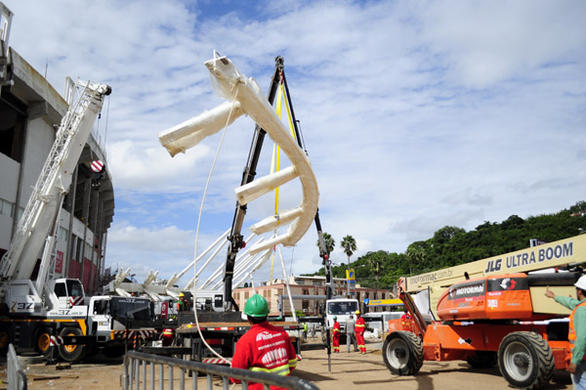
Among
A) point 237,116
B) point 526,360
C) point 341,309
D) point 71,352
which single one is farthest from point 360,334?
point 237,116

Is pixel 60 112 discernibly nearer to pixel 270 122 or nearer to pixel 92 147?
pixel 92 147

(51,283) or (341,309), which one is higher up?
(51,283)

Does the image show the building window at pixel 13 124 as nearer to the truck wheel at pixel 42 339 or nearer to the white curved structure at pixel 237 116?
the truck wheel at pixel 42 339

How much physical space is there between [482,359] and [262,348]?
1088 centimetres

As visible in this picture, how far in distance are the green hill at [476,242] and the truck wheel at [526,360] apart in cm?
5821

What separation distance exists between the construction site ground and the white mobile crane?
186 centimetres

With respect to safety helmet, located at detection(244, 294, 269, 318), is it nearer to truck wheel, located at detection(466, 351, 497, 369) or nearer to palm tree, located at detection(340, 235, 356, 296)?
truck wheel, located at detection(466, 351, 497, 369)

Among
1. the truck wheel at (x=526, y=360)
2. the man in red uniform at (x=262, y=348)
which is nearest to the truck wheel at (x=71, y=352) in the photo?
the truck wheel at (x=526, y=360)

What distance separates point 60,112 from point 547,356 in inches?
1150

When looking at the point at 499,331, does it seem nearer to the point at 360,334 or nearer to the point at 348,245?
the point at 360,334

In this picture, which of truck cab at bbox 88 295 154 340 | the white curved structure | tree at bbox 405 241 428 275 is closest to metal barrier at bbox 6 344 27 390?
the white curved structure

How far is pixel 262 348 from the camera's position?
3896 mm

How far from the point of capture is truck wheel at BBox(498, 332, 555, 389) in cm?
880

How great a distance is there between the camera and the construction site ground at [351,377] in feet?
34.3
